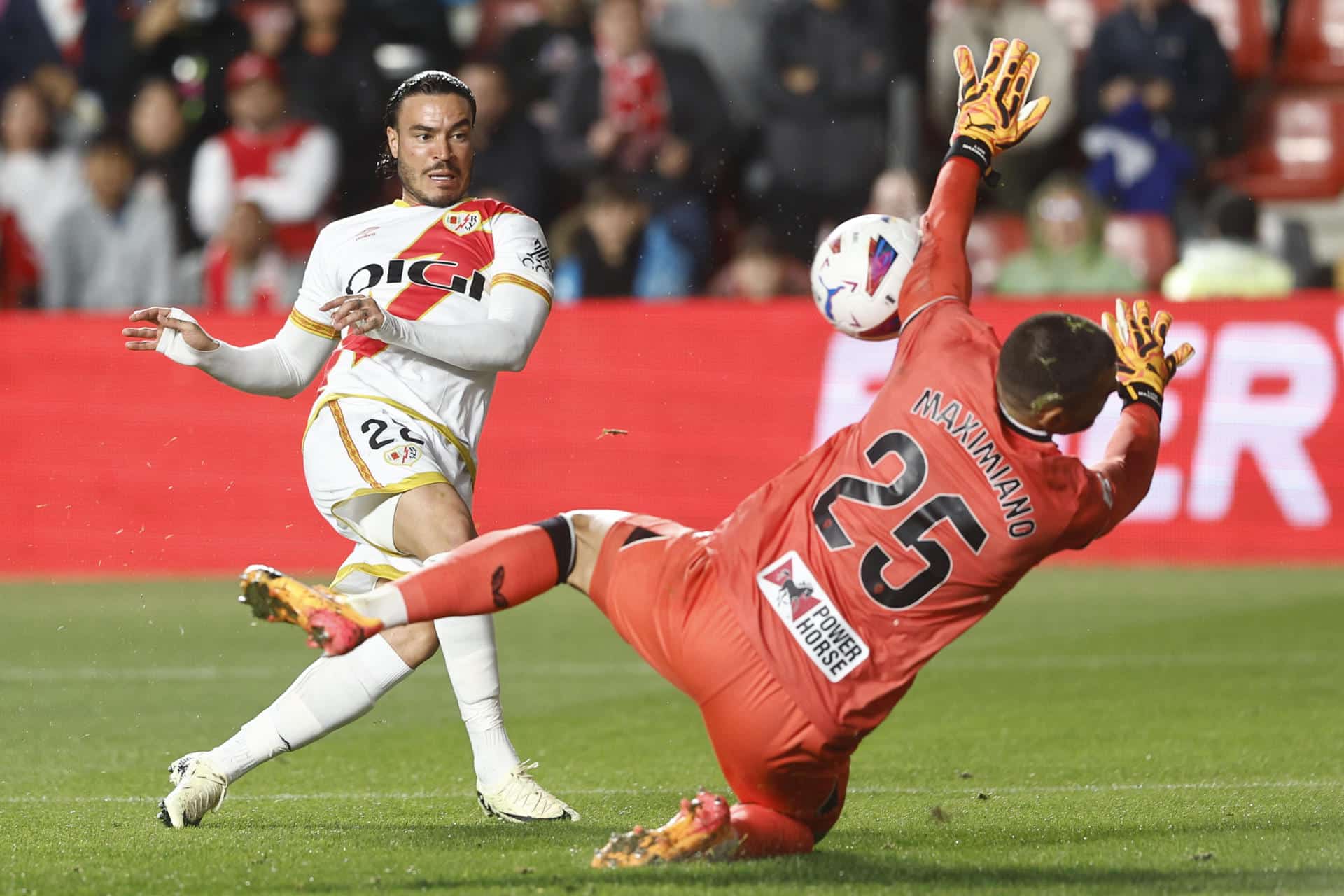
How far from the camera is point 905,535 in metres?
4.68

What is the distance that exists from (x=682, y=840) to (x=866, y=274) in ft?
5.09

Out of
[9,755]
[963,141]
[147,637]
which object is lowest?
[147,637]

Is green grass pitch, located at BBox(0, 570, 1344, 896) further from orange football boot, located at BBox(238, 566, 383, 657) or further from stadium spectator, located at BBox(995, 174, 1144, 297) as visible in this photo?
stadium spectator, located at BBox(995, 174, 1144, 297)

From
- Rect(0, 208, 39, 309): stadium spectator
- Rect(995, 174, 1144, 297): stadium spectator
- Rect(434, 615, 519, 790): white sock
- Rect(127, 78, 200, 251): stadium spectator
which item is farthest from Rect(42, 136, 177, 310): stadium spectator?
Rect(434, 615, 519, 790): white sock

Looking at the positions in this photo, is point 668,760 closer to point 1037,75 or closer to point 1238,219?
point 1238,219

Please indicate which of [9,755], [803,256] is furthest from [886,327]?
[803,256]

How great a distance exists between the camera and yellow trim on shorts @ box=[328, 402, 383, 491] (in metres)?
5.78

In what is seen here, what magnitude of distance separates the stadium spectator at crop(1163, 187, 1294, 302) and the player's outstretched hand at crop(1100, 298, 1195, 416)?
23.9ft

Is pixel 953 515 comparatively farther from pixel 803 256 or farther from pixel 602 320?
pixel 803 256

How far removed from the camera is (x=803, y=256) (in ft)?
46.8

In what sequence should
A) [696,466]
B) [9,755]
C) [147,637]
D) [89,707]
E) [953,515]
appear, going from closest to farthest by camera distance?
1. [953,515]
2. [9,755]
3. [89,707]
4. [147,637]
5. [696,466]

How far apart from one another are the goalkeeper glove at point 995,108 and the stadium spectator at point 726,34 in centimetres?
992

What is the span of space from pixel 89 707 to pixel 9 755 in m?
1.12

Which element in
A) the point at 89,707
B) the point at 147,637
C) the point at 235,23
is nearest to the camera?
the point at 89,707
